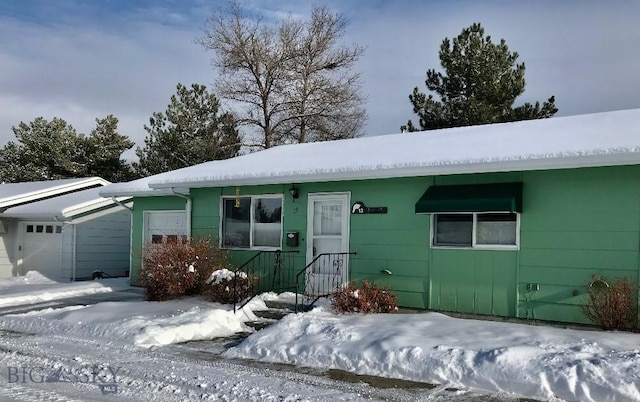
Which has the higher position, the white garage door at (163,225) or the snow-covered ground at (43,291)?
the white garage door at (163,225)

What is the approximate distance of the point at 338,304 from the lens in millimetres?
9820

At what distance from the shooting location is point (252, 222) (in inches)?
507

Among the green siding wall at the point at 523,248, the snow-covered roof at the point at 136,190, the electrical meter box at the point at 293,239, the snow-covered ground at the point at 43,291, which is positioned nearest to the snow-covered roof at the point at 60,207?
the snow-covered roof at the point at 136,190

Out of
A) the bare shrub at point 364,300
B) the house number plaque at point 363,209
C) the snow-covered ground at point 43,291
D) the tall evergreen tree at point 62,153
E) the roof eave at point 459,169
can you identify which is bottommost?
the snow-covered ground at point 43,291

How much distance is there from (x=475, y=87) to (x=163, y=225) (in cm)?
1524

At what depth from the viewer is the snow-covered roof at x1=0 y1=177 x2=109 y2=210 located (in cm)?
1998

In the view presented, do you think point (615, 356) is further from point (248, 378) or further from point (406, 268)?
point (406, 268)

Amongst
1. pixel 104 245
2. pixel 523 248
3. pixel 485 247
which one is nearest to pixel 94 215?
pixel 104 245

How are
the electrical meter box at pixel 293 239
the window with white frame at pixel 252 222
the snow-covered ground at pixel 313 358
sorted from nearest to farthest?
the snow-covered ground at pixel 313 358 < the electrical meter box at pixel 293 239 < the window with white frame at pixel 252 222

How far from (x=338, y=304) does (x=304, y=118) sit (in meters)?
20.9

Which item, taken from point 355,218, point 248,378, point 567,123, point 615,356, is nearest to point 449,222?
point 355,218

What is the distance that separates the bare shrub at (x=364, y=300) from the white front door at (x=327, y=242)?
3.81ft

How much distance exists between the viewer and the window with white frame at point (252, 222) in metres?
12.6

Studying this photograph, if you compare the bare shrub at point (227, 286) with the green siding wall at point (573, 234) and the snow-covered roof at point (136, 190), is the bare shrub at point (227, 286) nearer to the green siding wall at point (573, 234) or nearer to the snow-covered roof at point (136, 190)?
the snow-covered roof at point (136, 190)
